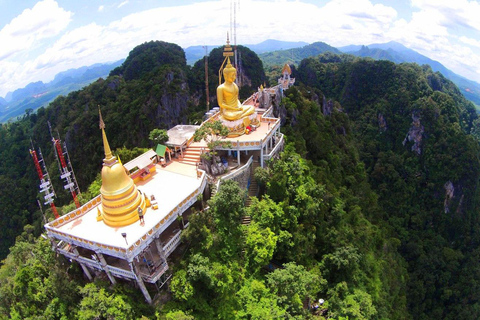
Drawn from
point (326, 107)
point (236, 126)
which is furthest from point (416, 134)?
point (236, 126)

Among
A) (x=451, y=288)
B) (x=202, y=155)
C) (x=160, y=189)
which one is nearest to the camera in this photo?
(x=160, y=189)

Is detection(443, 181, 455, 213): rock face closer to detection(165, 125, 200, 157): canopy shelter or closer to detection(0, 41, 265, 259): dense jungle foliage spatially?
detection(0, 41, 265, 259): dense jungle foliage

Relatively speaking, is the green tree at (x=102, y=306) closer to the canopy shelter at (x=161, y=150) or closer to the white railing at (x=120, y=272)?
the white railing at (x=120, y=272)

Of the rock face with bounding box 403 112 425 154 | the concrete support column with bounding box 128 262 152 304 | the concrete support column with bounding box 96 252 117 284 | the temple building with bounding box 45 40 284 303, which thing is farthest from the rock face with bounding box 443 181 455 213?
the concrete support column with bounding box 96 252 117 284

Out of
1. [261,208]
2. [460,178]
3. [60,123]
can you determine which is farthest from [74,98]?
[460,178]

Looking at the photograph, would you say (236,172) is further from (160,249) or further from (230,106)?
(160,249)

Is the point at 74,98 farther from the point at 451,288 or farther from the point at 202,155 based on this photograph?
the point at 451,288
